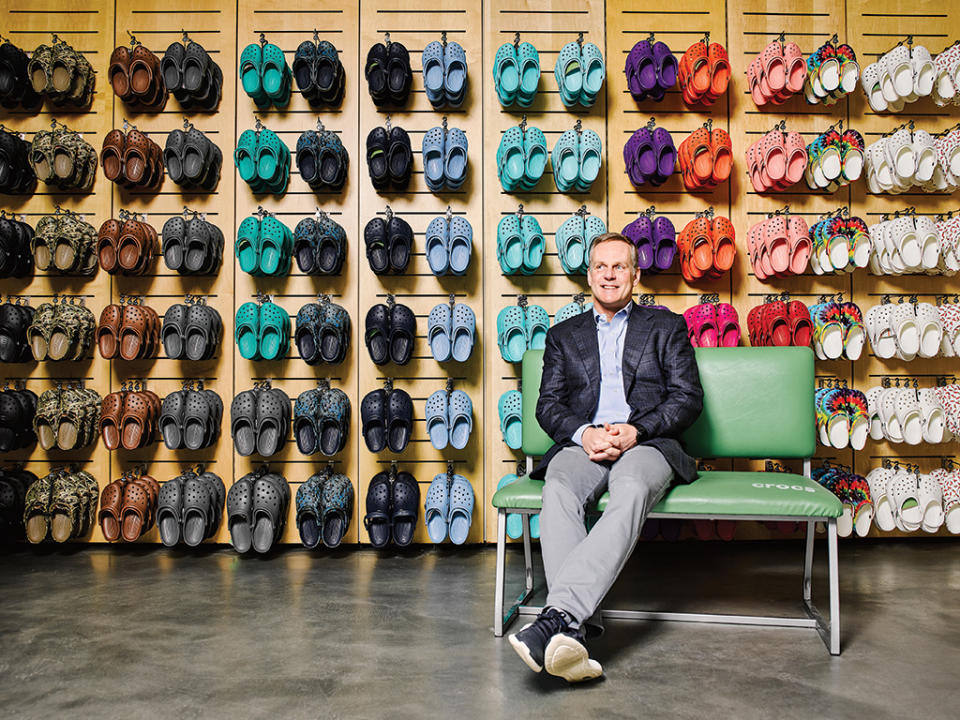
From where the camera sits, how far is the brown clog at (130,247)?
3.87 m

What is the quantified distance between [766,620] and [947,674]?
578 mm

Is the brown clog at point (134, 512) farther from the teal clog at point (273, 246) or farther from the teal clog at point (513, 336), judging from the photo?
the teal clog at point (513, 336)

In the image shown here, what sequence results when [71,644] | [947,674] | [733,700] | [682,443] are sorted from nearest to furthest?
[733,700] → [947,674] → [71,644] → [682,443]

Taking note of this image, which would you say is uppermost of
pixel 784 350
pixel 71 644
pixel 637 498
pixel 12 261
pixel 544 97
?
pixel 544 97

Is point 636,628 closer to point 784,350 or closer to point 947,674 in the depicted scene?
point 947,674

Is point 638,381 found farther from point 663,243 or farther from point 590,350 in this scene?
point 663,243

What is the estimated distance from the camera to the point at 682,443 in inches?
113

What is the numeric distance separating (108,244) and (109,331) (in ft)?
1.66

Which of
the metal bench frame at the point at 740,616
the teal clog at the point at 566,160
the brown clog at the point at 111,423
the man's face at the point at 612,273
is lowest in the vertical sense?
the metal bench frame at the point at 740,616

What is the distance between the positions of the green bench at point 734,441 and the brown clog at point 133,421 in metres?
2.25

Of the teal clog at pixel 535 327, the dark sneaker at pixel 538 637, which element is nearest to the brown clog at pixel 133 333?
the teal clog at pixel 535 327

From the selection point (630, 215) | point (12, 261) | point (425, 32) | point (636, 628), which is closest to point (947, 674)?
point (636, 628)

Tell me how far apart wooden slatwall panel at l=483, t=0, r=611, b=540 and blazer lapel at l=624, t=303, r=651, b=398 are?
1263 mm

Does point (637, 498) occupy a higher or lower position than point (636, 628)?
higher
